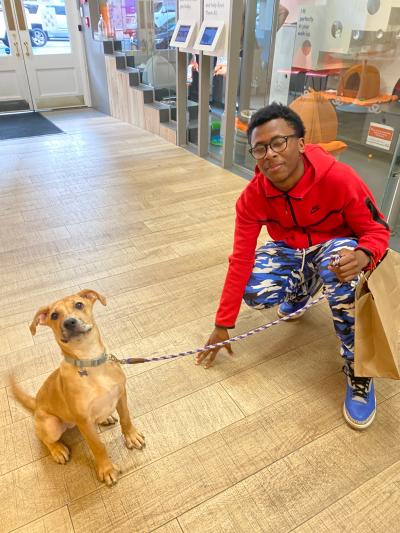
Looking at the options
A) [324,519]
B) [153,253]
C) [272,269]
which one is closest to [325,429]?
[324,519]

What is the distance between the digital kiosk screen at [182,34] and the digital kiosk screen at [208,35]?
31cm

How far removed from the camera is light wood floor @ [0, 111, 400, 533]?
3.80 ft

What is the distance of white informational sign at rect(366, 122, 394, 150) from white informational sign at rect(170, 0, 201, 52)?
1.79 metres

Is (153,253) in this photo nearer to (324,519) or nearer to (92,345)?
(92,345)

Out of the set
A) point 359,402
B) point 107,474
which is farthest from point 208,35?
point 107,474

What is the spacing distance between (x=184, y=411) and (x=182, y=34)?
3465mm

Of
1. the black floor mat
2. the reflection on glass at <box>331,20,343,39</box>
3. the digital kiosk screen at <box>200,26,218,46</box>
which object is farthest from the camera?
the black floor mat

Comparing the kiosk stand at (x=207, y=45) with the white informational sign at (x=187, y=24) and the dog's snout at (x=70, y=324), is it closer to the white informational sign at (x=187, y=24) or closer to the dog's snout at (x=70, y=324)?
the white informational sign at (x=187, y=24)

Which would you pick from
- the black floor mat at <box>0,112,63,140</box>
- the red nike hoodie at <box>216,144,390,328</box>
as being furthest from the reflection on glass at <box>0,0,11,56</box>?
the red nike hoodie at <box>216,144,390,328</box>

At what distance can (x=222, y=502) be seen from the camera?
1176mm

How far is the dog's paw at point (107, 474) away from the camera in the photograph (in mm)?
1200

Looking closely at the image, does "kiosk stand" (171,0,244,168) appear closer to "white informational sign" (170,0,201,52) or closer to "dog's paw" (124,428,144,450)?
"white informational sign" (170,0,201,52)

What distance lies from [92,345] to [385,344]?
0.88 metres

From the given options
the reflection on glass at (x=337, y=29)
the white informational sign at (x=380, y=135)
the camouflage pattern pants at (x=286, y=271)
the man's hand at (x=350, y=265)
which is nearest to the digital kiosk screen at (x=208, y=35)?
the reflection on glass at (x=337, y=29)
